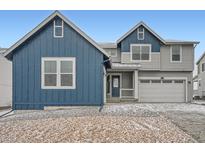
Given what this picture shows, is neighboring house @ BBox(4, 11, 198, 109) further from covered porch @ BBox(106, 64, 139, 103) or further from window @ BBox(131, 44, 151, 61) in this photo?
window @ BBox(131, 44, 151, 61)

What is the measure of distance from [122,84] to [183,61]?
244 inches

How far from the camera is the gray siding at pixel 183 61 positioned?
2831 centimetres

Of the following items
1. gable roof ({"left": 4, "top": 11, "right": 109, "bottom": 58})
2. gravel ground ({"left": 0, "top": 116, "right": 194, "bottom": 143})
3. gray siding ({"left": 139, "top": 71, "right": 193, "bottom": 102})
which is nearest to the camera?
gravel ground ({"left": 0, "top": 116, "right": 194, "bottom": 143})

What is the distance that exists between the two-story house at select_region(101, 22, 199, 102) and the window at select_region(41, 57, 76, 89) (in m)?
10.2

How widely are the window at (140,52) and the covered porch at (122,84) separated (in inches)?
56.2

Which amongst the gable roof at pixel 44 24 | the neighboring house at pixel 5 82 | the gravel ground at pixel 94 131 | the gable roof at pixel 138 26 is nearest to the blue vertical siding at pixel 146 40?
the gable roof at pixel 138 26

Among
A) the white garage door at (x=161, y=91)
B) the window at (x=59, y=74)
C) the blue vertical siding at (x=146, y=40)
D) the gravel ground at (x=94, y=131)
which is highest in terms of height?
the blue vertical siding at (x=146, y=40)

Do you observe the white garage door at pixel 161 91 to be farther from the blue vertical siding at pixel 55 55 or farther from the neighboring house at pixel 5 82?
the neighboring house at pixel 5 82

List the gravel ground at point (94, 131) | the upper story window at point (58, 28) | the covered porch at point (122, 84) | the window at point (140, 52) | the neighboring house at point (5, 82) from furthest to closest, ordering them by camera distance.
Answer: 1. the window at point (140, 52)
2. the covered porch at point (122, 84)
3. the neighboring house at point (5, 82)
4. the upper story window at point (58, 28)
5. the gravel ground at point (94, 131)

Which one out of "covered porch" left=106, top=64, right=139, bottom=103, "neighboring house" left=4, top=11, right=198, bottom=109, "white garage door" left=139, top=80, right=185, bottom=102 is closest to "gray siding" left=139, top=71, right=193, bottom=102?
"white garage door" left=139, top=80, right=185, bottom=102

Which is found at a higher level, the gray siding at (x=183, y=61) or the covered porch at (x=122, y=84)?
the gray siding at (x=183, y=61)

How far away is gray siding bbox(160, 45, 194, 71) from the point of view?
28312mm

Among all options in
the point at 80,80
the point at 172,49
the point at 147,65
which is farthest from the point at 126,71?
the point at 80,80
